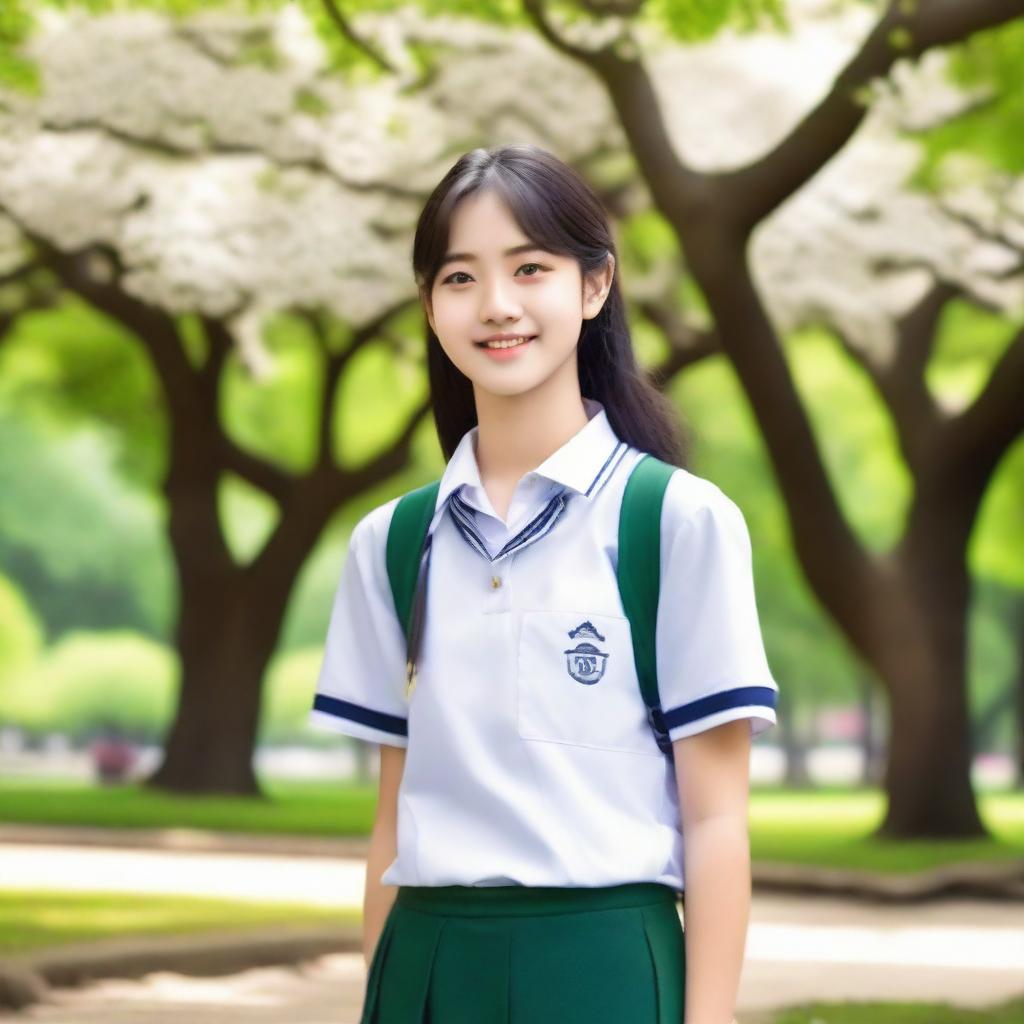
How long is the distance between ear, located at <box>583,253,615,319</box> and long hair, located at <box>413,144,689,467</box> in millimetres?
15

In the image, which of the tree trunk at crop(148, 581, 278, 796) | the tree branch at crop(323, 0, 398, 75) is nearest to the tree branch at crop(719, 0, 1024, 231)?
the tree branch at crop(323, 0, 398, 75)

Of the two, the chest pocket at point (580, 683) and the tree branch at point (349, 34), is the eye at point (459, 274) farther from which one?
the tree branch at point (349, 34)

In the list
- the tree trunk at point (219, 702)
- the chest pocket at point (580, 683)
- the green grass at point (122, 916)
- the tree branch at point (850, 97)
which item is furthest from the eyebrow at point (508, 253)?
the tree trunk at point (219, 702)

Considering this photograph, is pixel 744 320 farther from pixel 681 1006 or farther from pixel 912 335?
pixel 681 1006

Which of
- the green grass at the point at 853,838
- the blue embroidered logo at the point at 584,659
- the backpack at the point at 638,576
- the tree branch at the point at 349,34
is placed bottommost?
the blue embroidered logo at the point at 584,659

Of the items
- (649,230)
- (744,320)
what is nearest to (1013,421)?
(744,320)

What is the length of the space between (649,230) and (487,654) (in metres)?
19.3

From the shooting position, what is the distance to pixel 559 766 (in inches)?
101

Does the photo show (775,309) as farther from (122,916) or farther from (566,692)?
(566,692)

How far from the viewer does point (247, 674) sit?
77.1 feet

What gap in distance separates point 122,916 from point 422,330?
10605 mm

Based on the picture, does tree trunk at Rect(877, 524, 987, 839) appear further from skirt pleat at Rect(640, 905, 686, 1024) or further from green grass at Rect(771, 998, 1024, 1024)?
skirt pleat at Rect(640, 905, 686, 1024)

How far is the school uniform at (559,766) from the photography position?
256 cm

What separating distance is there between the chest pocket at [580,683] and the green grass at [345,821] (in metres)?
13.6
